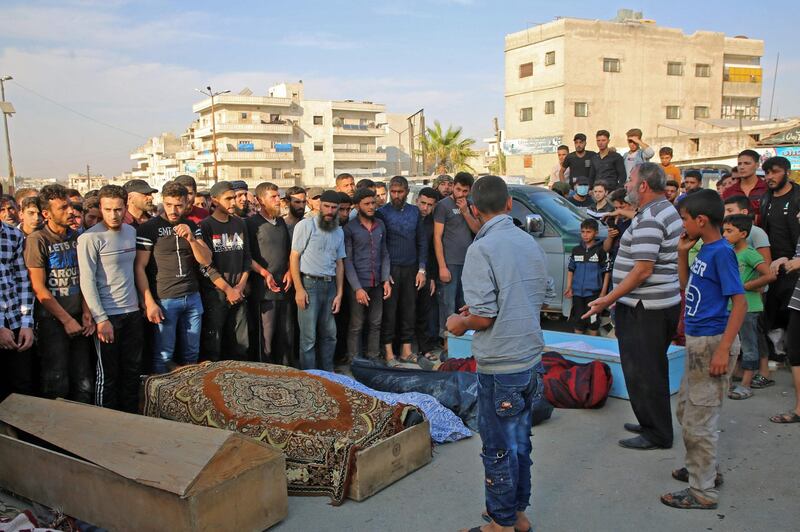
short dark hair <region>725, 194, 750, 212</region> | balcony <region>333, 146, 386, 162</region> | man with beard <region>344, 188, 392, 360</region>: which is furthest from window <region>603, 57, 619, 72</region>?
man with beard <region>344, 188, 392, 360</region>

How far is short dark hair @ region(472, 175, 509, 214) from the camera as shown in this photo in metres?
3.54

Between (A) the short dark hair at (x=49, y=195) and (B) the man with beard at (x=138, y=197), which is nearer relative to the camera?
(A) the short dark hair at (x=49, y=195)

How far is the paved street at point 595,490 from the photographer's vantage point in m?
3.99

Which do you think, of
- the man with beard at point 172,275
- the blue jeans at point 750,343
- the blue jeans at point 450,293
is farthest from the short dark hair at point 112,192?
the blue jeans at point 750,343

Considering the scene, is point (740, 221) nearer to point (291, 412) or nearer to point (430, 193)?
point (430, 193)

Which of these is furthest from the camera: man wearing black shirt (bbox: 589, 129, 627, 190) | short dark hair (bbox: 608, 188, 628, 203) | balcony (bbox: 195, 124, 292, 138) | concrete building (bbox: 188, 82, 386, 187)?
concrete building (bbox: 188, 82, 386, 187)

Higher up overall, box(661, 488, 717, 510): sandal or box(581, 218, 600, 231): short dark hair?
box(581, 218, 600, 231): short dark hair

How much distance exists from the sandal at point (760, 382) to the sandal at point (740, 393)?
275 millimetres

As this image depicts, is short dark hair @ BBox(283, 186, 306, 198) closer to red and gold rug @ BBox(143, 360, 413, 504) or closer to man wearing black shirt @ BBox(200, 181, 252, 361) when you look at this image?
man wearing black shirt @ BBox(200, 181, 252, 361)

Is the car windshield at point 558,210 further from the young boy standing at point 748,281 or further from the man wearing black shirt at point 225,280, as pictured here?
the man wearing black shirt at point 225,280

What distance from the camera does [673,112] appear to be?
5119cm

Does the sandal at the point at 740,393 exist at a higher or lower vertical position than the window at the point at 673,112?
lower

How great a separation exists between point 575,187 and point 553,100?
126 ft

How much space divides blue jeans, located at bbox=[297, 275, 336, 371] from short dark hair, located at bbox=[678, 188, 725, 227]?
4171 millimetres
